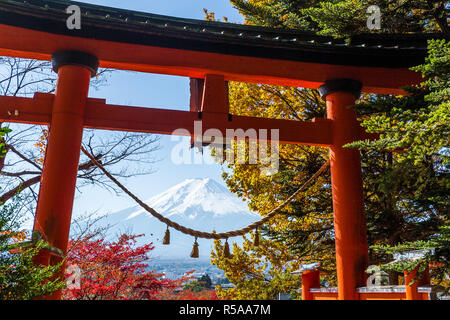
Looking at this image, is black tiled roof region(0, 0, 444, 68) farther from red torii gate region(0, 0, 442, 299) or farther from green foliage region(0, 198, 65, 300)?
green foliage region(0, 198, 65, 300)

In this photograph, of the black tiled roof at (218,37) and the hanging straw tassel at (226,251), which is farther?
the hanging straw tassel at (226,251)

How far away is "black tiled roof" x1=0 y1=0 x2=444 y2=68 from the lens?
396cm

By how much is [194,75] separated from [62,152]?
189 centimetres

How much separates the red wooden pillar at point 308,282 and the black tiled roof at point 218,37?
2.97 metres

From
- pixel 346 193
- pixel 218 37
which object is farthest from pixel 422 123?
pixel 218 37

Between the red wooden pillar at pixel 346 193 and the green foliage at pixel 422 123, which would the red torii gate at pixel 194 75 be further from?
the green foliage at pixel 422 123

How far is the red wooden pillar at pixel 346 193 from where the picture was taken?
4176mm

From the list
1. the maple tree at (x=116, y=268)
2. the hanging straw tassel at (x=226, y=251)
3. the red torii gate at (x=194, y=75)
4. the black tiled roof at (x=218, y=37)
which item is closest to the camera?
the red torii gate at (x=194, y=75)

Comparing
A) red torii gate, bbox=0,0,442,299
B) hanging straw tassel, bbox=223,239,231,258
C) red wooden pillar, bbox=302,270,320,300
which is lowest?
red wooden pillar, bbox=302,270,320,300

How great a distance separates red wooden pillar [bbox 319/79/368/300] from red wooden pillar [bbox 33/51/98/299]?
123 inches

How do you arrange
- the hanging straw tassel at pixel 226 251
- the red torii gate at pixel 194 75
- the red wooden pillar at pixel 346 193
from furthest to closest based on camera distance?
the hanging straw tassel at pixel 226 251, the red wooden pillar at pixel 346 193, the red torii gate at pixel 194 75

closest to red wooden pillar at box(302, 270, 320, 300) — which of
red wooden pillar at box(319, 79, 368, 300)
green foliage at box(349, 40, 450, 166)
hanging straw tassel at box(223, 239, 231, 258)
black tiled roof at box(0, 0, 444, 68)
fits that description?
red wooden pillar at box(319, 79, 368, 300)

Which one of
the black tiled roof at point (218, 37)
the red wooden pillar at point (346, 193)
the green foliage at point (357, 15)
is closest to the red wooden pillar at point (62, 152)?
the black tiled roof at point (218, 37)
